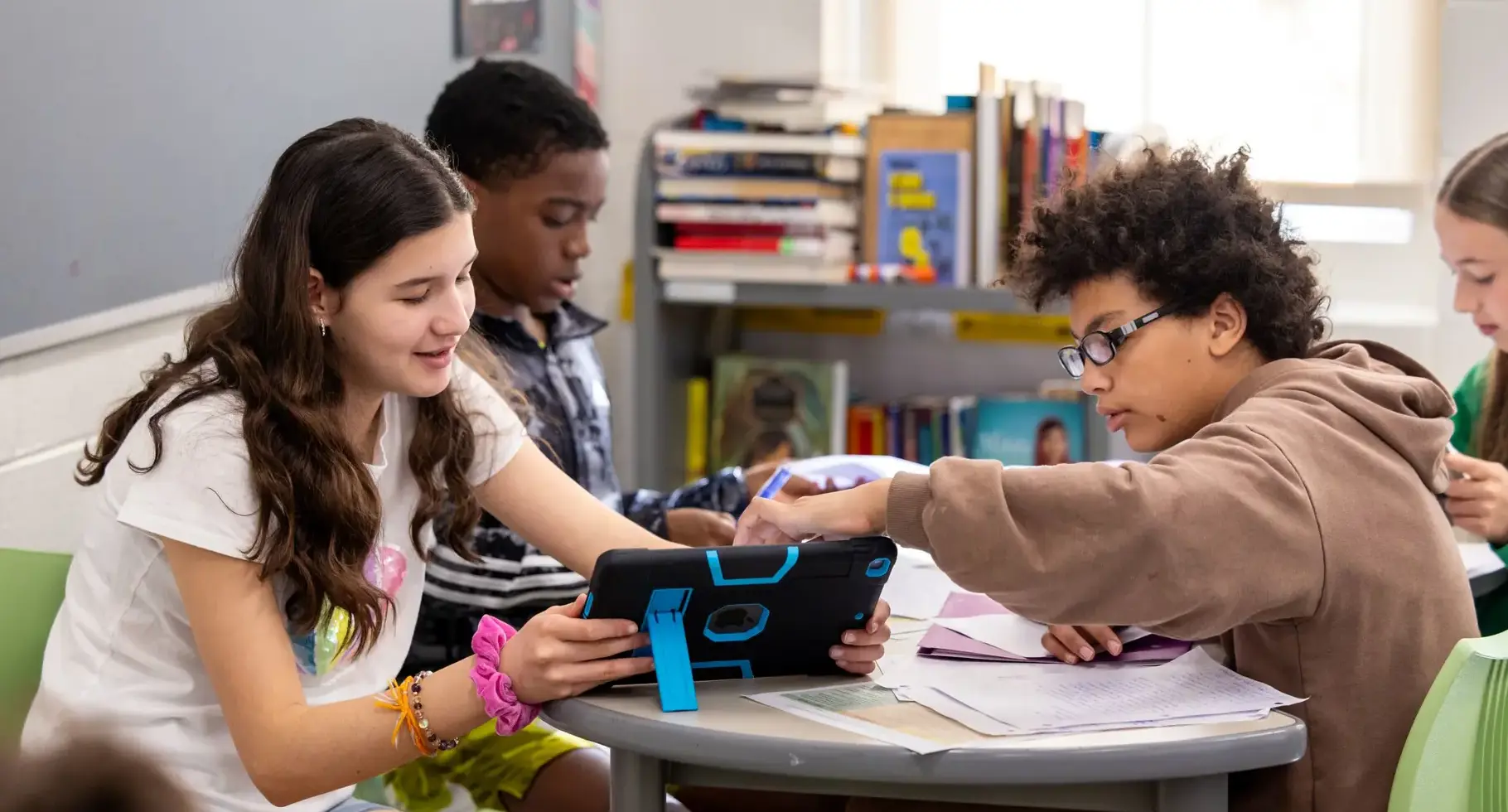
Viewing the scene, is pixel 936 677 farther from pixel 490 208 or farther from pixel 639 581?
pixel 490 208

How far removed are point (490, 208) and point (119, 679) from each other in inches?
34.9

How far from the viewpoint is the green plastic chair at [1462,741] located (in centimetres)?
121

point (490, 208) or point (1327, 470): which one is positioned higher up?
point (490, 208)

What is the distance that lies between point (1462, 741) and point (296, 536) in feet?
3.39

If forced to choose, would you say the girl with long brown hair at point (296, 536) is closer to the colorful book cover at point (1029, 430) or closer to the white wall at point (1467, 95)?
the colorful book cover at point (1029, 430)

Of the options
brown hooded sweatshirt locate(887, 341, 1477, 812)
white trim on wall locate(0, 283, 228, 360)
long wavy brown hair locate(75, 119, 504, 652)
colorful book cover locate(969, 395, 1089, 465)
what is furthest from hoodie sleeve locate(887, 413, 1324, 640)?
colorful book cover locate(969, 395, 1089, 465)

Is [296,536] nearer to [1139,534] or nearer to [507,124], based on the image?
[1139,534]

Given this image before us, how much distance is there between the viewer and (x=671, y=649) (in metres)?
1.23

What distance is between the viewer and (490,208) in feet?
6.75

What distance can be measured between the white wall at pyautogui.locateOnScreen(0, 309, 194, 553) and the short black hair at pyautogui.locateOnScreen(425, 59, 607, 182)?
50 centimetres

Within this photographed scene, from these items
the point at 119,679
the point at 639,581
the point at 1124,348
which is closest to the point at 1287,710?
the point at 1124,348

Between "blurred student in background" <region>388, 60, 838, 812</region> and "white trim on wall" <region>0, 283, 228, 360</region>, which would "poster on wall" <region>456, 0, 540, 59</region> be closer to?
"blurred student in background" <region>388, 60, 838, 812</region>

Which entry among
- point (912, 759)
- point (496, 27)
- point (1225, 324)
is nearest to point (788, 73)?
point (496, 27)

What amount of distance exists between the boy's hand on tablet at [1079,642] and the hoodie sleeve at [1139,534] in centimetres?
15
